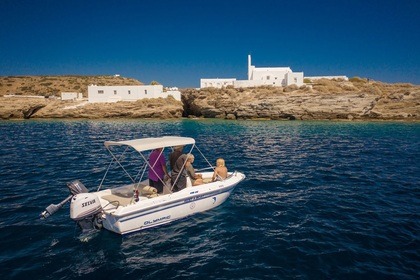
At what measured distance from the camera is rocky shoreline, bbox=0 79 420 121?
53812 millimetres

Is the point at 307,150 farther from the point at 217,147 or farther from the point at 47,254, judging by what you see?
the point at 47,254

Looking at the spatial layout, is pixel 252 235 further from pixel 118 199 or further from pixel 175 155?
pixel 118 199

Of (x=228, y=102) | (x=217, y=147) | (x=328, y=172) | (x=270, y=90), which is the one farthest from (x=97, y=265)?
(x=270, y=90)

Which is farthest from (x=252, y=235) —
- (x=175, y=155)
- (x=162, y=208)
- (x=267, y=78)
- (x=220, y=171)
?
(x=267, y=78)

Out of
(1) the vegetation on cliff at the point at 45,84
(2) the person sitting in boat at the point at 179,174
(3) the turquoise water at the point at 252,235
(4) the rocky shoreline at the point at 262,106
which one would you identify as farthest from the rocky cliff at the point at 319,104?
(1) the vegetation on cliff at the point at 45,84

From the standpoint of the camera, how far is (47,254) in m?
7.08

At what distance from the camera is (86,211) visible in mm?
7730

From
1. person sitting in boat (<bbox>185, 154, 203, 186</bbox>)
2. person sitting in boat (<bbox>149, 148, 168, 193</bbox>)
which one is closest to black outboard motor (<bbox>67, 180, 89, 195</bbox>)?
person sitting in boat (<bbox>149, 148, 168, 193</bbox>)

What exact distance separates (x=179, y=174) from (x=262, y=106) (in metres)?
48.8

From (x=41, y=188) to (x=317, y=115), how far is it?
51510mm

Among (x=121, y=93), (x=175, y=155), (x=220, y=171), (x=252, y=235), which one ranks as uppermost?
(x=121, y=93)

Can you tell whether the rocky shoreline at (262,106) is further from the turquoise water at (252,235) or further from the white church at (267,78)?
the turquoise water at (252,235)

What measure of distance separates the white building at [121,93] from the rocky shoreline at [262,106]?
2979 mm

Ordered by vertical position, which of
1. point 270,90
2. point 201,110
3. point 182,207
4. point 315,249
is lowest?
point 315,249
